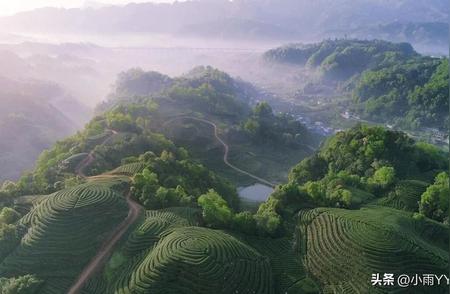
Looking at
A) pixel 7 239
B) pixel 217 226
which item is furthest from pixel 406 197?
pixel 7 239

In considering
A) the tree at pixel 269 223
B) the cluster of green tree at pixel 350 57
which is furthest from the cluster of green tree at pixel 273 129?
the cluster of green tree at pixel 350 57

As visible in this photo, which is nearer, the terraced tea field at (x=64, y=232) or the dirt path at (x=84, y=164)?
the terraced tea field at (x=64, y=232)

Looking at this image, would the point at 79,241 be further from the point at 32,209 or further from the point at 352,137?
the point at 352,137

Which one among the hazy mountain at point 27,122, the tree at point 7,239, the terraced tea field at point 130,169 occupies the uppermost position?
the terraced tea field at point 130,169

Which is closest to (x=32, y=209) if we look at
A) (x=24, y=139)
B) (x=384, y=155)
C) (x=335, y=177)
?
(x=335, y=177)

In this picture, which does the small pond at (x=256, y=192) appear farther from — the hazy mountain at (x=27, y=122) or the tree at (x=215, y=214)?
the hazy mountain at (x=27, y=122)

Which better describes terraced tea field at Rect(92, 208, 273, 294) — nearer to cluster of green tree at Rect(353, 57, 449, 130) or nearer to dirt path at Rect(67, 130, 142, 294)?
dirt path at Rect(67, 130, 142, 294)

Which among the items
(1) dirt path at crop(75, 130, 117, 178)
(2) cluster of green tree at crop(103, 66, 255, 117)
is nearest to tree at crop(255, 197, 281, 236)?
(1) dirt path at crop(75, 130, 117, 178)

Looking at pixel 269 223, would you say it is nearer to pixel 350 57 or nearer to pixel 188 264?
pixel 188 264
